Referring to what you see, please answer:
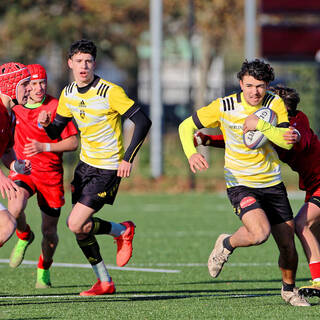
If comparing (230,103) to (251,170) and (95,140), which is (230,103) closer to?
(251,170)

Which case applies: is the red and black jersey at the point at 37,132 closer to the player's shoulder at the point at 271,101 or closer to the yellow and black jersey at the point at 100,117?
the yellow and black jersey at the point at 100,117

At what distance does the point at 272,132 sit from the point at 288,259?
1.19m

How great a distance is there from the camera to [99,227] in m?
8.68

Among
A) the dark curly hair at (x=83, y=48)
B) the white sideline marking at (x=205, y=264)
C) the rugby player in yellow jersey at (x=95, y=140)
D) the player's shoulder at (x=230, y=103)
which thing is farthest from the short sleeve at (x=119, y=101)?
the white sideline marking at (x=205, y=264)

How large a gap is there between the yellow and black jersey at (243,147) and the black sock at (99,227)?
4.70ft

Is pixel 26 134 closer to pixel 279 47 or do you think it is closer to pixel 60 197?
pixel 60 197

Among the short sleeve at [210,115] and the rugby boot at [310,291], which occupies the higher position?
the short sleeve at [210,115]

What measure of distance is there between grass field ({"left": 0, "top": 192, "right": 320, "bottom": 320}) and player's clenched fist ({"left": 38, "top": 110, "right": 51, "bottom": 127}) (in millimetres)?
1624

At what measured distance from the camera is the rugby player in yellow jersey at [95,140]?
8.48 metres

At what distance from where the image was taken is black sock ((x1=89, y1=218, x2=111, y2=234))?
28.3 ft

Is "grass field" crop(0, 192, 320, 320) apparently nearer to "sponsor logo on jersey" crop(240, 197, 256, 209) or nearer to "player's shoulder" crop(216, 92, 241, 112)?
"sponsor logo on jersey" crop(240, 197, 256, 209)

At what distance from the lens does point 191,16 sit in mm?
25891

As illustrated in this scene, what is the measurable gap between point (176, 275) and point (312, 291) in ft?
8.57

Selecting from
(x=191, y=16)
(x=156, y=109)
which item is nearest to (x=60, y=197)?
(x=156, y=109)
